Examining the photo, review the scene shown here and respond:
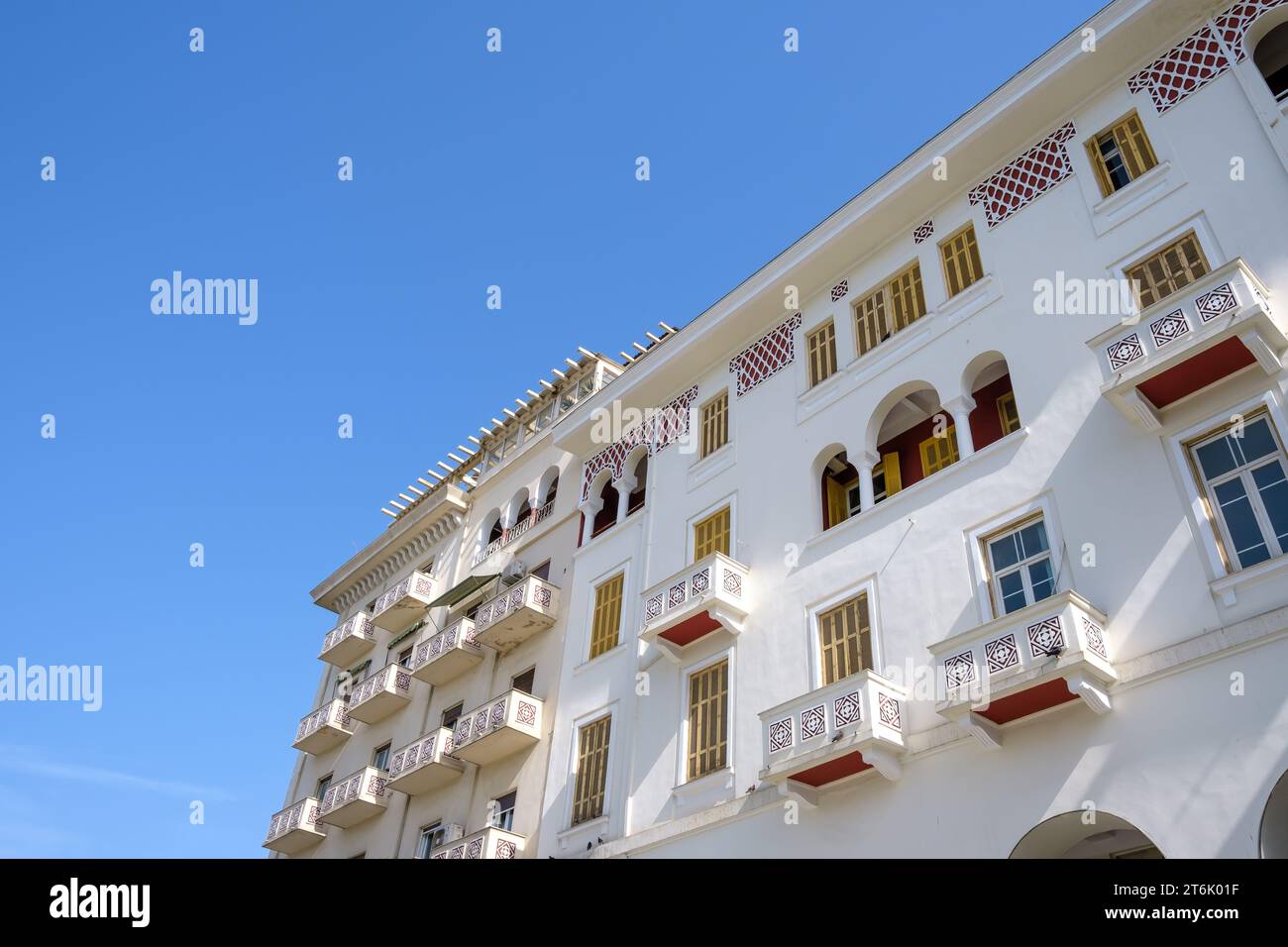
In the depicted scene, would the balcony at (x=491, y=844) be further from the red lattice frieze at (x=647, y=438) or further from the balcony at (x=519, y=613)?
the red lattice frieze at (x=647, y=438)

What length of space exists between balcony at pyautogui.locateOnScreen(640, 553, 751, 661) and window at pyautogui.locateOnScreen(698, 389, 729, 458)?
365 centimetres

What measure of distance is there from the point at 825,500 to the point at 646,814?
20.9 feet

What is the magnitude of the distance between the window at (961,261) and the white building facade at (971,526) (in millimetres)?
60

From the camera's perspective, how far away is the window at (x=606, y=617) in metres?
21.5

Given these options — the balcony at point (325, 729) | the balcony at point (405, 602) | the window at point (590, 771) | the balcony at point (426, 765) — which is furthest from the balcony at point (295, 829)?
the window at point (590, 771)

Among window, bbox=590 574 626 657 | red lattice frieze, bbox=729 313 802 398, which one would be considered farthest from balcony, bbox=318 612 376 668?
red lattice frieze, bbox=729 313 802 398

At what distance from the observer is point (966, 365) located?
17.0 metres

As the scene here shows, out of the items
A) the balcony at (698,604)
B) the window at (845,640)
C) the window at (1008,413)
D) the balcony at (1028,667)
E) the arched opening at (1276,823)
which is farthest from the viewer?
the balcony at (698,604)

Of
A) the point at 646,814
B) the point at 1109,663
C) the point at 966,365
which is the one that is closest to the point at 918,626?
the point at 1109,663

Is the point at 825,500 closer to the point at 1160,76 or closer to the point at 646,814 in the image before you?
the point at 646,814

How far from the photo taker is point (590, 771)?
19.8 m

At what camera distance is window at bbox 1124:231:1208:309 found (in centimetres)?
1482

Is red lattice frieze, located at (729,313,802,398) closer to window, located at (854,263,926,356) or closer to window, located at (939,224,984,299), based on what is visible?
window, located at (854,263,926,356)
